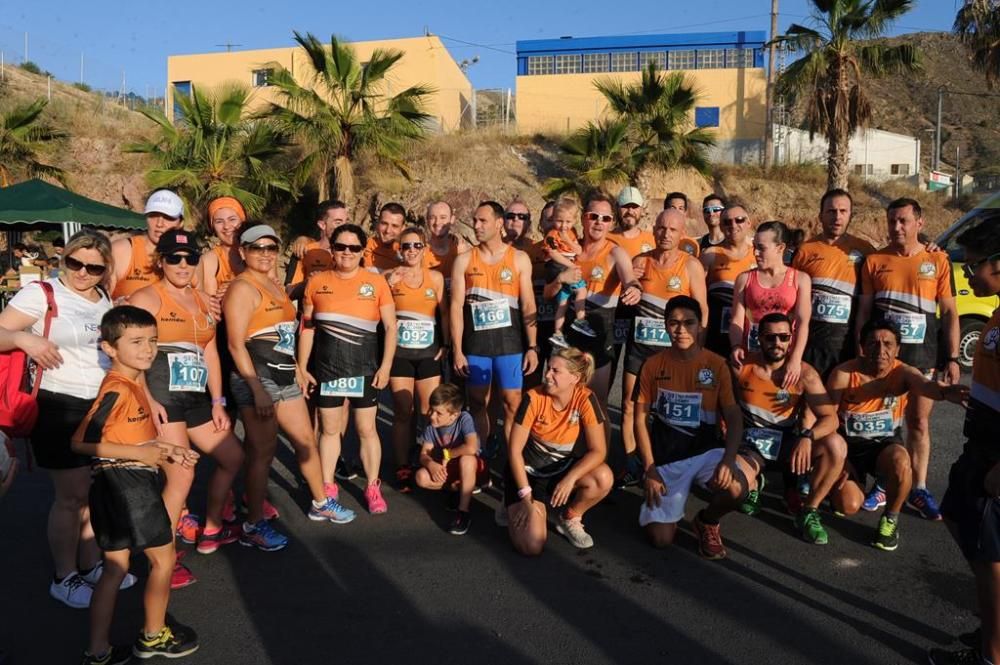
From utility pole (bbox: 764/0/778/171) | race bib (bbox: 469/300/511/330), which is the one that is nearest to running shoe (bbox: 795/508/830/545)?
race bib (bbox: 469/300/511/330)

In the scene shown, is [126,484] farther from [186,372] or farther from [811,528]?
[811,528]

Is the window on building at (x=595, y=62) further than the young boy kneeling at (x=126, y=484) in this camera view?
Yes

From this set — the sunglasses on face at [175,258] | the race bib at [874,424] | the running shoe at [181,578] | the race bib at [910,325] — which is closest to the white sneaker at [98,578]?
the running shoe at [181,578]

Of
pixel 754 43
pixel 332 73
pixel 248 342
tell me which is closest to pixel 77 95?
pixel 332 73

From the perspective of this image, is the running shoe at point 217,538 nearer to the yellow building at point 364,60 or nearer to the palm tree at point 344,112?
the palm tree at point 344,112

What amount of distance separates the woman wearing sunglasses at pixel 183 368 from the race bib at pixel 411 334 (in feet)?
4.85

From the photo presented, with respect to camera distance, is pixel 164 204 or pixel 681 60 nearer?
pixel 164 204

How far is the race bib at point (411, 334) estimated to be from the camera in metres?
5.31

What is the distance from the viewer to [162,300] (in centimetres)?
376

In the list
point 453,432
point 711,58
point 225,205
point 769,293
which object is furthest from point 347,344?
point 711,58

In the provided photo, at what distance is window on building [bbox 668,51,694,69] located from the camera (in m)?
31.5

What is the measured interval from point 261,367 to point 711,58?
3100 cm

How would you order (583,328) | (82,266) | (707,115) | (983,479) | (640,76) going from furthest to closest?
(707,115), (640,76), (583,328), (82,266), (983,479)

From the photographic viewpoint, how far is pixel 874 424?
178 inches
